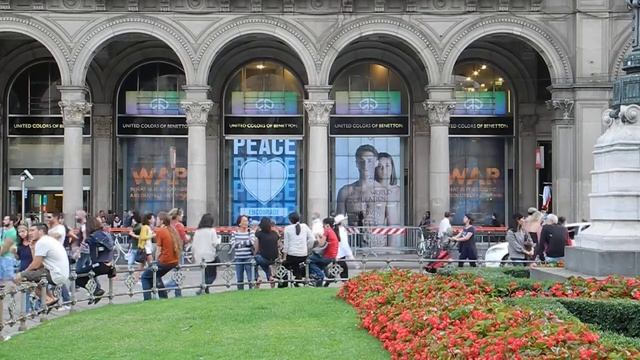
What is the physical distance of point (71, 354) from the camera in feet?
37.0

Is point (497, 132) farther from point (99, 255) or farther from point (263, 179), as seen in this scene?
point (99, 255)

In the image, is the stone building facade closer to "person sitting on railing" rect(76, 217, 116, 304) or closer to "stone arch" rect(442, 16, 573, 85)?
"stone arch" rect(442, 16, 573, 85)

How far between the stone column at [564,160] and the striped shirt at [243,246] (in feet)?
49.3

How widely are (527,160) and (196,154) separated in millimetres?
13564

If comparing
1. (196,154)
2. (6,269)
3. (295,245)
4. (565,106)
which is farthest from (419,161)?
(6,269)

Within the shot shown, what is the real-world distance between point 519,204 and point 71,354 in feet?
93.5

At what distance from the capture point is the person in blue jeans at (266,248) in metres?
19.9

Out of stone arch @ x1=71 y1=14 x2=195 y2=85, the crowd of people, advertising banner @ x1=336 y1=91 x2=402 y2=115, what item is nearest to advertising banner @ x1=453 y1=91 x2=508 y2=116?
advertising banner @ x1=336 y1=91 x2=402 y2=115

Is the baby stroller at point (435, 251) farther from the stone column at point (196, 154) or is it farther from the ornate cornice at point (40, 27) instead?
the ornate cornice at point (40, 27)

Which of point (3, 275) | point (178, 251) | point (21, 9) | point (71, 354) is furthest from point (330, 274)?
point (21, 9)

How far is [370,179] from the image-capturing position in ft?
125

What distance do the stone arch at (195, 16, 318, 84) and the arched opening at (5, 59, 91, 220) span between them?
762cm

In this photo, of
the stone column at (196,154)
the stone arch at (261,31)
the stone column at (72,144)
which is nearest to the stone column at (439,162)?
the stone arch at (261,31)

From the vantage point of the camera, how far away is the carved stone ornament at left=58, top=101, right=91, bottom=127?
32.1 metres
